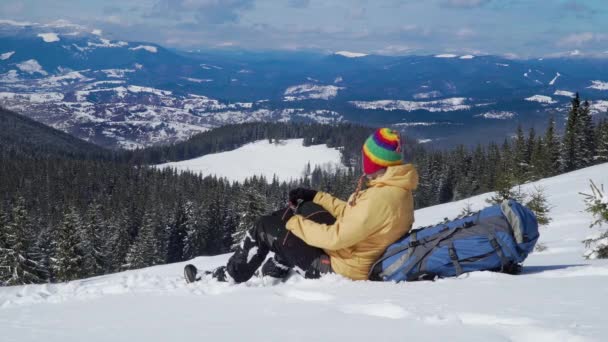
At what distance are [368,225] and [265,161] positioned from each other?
528ft

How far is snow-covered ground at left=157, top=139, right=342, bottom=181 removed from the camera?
5955 inches

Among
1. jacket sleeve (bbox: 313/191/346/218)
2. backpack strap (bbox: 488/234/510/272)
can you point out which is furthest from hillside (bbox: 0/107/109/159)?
backpack strap (bbox: 488/234/510/272)

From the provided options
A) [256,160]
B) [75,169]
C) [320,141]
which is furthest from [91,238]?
[320,141]

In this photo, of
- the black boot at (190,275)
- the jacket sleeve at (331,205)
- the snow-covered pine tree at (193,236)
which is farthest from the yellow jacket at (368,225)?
the snow-covered pine tree at (193,236)

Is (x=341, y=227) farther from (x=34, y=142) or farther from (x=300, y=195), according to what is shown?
(x=34, y=142)

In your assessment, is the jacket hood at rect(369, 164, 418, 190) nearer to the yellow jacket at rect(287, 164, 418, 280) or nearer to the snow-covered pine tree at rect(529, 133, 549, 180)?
the yellow jacket at rect(287, 164, 418, 280)

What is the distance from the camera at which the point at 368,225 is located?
4.97m

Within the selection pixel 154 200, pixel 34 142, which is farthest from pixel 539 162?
pixel 34 142

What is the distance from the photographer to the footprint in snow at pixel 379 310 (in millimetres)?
3795

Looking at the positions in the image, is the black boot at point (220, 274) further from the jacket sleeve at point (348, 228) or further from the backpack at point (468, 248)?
the backpack at point (468, 248)

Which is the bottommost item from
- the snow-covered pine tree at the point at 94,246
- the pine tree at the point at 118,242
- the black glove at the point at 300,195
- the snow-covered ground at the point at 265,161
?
the snow-covered ground at the point at 265,161

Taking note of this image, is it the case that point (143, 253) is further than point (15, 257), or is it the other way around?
point (143, 253)

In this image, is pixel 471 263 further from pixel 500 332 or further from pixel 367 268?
pixel 500 332

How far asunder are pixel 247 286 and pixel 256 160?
16022 cm
